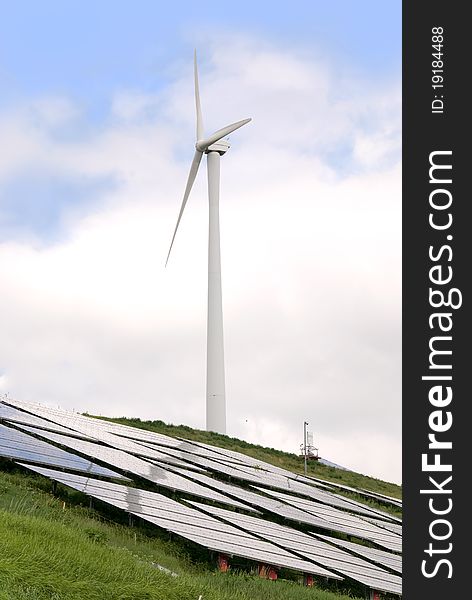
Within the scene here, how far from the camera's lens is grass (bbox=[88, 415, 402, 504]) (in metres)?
60.9

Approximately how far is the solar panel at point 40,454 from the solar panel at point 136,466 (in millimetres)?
1098

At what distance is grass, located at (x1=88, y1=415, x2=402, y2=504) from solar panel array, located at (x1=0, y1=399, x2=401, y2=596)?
15.1 meters

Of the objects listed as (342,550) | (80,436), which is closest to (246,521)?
(342,550)

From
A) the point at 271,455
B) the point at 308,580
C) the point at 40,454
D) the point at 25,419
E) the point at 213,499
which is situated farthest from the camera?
the point at 271,455

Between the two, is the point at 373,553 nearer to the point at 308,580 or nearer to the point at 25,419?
the point at 308,580

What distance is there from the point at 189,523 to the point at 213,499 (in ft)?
18.6

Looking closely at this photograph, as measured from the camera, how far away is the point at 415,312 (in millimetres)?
17562

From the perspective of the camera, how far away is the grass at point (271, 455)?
200 ft

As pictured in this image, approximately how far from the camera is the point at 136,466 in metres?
32.5

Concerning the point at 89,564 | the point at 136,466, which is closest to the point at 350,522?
the point at 136,466

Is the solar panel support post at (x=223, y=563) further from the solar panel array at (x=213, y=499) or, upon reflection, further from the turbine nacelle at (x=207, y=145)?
the turbine nacelle at (x=207, y=145)

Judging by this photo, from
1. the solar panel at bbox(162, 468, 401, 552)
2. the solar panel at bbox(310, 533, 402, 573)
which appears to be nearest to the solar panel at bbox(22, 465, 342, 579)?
the solar panel at bbox(310, 533, 402, 573)

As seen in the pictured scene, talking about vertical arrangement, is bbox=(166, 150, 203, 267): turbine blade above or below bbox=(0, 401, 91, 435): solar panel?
above

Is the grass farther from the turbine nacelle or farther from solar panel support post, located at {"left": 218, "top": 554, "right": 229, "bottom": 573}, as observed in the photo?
solar panel support post, located at {"left": 218, "top": 554, "right": 229, "bottom": 573}
